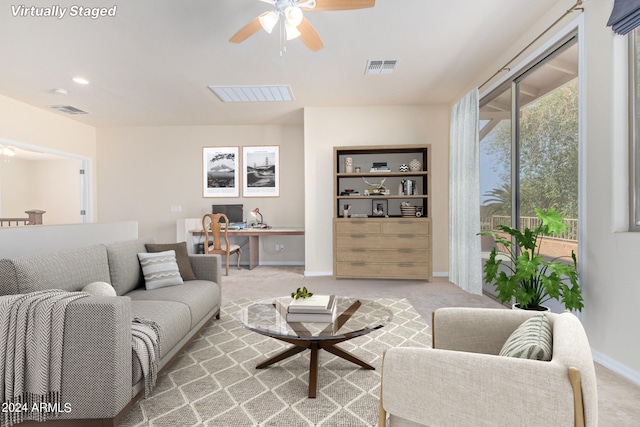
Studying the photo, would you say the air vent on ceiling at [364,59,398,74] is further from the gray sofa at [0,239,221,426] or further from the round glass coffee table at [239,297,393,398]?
the gray sofa at [0,239,221,426]

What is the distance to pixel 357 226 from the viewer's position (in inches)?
182

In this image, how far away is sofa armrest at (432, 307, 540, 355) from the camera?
136 cm

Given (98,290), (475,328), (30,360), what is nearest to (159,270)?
(98,290)

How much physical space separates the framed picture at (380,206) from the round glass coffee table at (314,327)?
2.85 meters

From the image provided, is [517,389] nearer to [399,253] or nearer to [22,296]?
[22,296]

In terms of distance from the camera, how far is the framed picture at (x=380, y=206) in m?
5.00

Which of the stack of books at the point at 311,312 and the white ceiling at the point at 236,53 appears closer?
the stack of books at the point at 311,312

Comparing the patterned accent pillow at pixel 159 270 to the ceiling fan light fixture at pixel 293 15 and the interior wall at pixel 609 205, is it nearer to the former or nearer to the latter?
the ceiling fan light fixture at pixel 293 15

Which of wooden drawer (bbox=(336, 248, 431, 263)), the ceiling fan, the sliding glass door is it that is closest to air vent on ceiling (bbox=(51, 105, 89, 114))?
the ceiling fan

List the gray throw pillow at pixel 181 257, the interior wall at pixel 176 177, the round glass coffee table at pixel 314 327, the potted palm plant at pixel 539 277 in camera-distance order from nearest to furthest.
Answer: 1. the round glass coffee table at pixel 314 327
2. the potted palm plant at pixel 539 277
3. the gray throw pillow at pixel 181 257
4. the interior wall at pixel 176 177

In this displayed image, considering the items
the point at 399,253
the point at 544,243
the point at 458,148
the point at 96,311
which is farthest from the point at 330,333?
the point at 458,148

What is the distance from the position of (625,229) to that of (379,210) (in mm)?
3138

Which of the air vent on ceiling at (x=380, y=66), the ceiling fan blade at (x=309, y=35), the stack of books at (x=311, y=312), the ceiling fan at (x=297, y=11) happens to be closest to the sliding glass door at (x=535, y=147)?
the air vent on ceiling at (x=380, y=66)

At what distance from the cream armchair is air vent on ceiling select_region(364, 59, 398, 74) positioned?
307 centimetres
